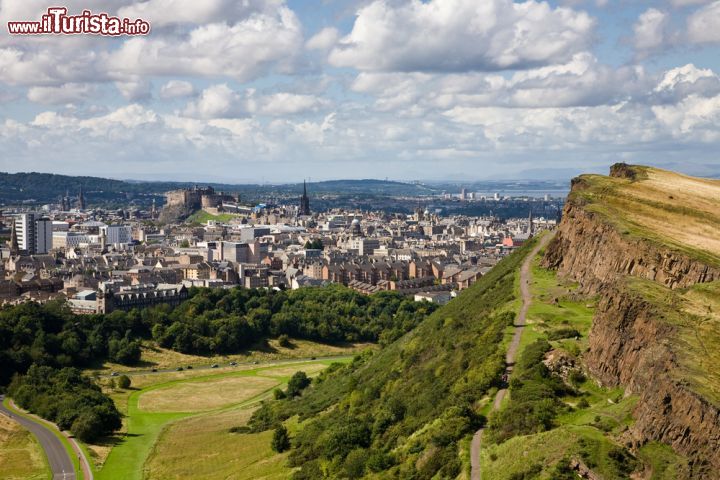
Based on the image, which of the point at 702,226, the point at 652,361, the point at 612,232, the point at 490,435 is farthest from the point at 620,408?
the point at 702,226

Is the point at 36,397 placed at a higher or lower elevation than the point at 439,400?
lower

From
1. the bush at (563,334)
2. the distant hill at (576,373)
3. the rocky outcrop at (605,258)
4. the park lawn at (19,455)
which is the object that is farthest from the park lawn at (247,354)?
the bush at (563,334)

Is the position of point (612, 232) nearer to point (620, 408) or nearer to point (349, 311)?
point (620, 408)

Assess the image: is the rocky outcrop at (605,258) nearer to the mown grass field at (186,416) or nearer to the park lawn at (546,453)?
the park lawn at (546,453)

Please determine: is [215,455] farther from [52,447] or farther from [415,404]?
[415,404]

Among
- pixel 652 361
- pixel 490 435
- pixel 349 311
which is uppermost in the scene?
pixel 652 361

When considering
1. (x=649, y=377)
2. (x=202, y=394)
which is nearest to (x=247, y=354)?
(x=202, y=394)
